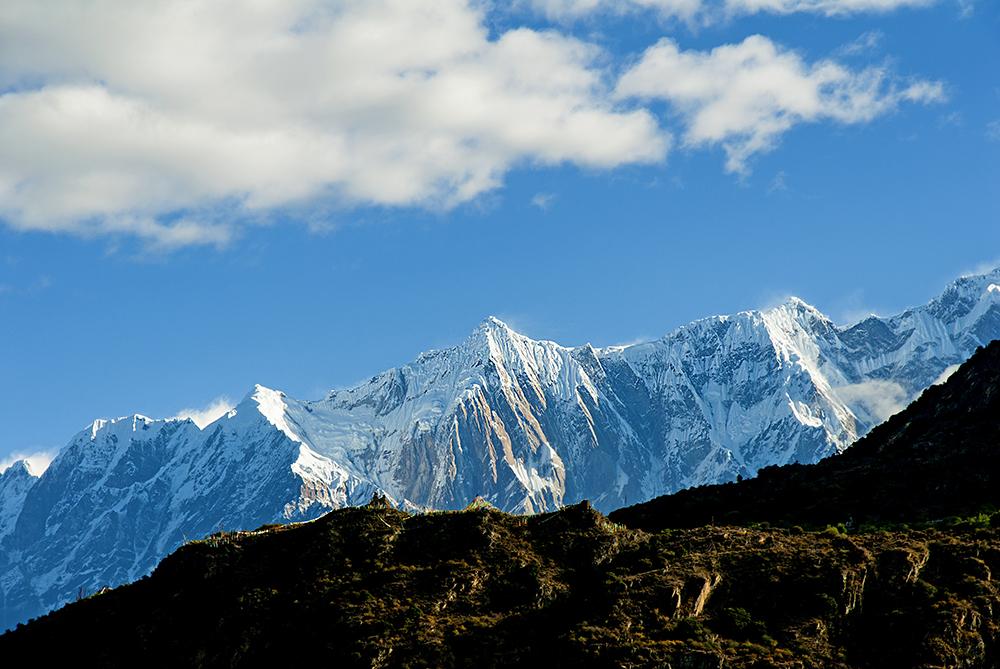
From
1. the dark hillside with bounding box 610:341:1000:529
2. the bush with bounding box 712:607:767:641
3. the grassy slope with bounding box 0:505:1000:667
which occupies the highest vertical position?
the dark hillside with bounding box 610:341:1000:529

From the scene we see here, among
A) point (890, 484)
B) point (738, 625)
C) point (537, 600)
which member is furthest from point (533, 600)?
point (890, 484)

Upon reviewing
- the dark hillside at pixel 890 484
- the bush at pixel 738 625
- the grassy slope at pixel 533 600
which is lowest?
the bush at pixel 738 625

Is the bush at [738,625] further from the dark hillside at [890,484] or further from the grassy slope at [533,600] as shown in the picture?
the dark hillside at [890,484]

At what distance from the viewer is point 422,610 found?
72.2m

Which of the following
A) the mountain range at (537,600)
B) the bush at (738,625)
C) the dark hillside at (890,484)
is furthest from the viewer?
the dark hillside at (890,484)

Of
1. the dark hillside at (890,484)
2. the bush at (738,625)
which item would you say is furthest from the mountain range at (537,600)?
the dark hillside at (890,484)

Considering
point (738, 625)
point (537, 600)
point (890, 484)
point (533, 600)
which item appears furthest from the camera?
point (890, 484)

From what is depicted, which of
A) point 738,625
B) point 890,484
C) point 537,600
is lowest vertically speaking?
point 738,625

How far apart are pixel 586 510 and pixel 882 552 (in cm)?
1787

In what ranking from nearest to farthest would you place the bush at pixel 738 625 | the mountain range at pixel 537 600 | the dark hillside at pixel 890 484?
the mountain range at pixel 537 600 → the bush at pixel 738 625 → the dark hillside at pixel 890 484

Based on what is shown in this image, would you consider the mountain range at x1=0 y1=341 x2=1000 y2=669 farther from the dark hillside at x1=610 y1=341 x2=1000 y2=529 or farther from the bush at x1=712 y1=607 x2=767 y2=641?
the dark hillside at x1=610 y1=341 x2=1000 y2=529

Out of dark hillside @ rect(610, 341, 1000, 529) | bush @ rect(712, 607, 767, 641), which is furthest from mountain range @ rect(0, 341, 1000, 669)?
dark hillside @ rect(610, 341, 1000, 529)

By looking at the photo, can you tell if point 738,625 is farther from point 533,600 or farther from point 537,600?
point 533,600

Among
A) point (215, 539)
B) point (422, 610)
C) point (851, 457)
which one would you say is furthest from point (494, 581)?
point (851, 457)
